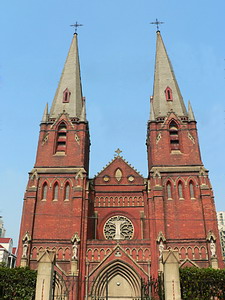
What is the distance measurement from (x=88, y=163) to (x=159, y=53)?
17668 millimetres

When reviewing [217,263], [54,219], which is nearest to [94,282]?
[54,219]

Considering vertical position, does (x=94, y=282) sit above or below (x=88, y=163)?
below

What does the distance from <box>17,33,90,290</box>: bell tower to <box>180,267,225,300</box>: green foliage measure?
10368 mm

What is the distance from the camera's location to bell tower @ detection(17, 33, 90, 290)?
28.6 metres

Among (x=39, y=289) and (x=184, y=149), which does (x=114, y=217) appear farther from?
(x=39, y=289)

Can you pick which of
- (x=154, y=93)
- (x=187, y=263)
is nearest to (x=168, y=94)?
(x=154, y=93)

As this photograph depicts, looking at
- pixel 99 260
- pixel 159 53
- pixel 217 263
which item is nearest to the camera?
pixel 217 263

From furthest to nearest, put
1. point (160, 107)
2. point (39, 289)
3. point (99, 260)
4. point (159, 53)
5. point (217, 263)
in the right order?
point (159, 53) < point (160, 107) < point (99, 260) < point (217, 263) < point (39, 289)

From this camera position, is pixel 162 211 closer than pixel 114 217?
Yes

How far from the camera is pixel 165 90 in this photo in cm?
3859

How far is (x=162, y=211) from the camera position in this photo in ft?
96.8

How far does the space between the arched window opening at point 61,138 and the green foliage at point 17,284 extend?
1519cm

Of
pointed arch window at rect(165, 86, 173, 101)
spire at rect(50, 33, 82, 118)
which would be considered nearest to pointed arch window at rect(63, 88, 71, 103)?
spire at rect(50, 33, 82, 118)

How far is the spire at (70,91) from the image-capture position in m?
37.4
